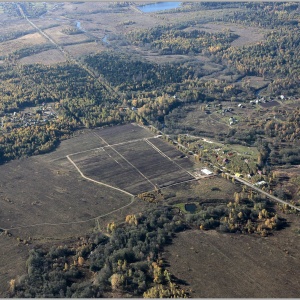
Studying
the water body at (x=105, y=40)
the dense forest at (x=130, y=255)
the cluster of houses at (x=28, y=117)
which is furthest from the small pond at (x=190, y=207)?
the water body at (x=105, y=40)

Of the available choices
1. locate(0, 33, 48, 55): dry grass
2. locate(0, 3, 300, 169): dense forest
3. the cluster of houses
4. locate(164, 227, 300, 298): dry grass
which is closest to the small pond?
locate(164, 227, 300, 298): dry grass

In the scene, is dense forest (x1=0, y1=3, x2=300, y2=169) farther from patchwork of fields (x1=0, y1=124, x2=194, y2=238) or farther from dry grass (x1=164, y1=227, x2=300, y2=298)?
dry grass (x1=164, y1=227, x2=300, y2=298)

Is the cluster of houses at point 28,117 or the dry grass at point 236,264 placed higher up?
the cluster of houses at point 28,117

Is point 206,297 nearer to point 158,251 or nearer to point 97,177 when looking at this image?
point 158,251

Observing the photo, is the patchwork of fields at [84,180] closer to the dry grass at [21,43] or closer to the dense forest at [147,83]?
the dense forest at [147,83]

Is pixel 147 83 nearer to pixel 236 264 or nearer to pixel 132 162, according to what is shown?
pixel 132 162

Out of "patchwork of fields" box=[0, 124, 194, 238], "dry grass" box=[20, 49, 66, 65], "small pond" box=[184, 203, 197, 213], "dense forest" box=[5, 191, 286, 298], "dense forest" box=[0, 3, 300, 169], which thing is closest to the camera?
"dense forest" box=[5, 191, 286, 298]

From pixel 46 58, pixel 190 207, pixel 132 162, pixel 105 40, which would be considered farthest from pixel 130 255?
pixel 105 40

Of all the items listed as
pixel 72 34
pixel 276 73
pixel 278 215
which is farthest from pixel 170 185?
pixel 72 34
